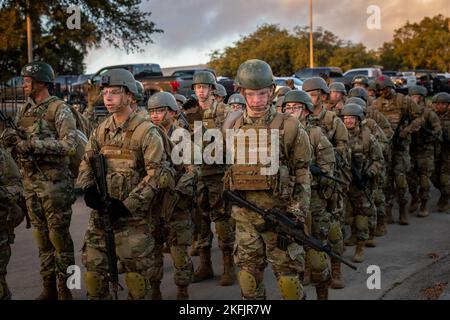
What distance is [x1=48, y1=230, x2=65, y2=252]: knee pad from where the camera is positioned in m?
6.56

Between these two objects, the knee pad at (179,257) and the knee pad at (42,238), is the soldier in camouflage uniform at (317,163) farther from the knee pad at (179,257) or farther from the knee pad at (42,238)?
the knee pad at (42,238)

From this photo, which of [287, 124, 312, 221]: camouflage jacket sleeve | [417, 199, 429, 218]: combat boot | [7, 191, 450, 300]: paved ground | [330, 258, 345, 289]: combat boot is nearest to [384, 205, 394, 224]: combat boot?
[7, 191, 450, 300]: paved ground

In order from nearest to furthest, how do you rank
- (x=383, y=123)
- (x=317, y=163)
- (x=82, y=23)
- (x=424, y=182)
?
(x=317, y=163), (x=383, y=123), (x=424, y=182), (x=82, y=23)

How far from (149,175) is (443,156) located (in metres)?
8.39

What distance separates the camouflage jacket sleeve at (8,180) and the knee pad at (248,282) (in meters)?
1.91

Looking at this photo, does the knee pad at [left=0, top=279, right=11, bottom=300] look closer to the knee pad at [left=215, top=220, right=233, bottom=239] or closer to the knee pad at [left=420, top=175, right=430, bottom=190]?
the knee pad at [left=215, top=220, right=233, bottom=239]

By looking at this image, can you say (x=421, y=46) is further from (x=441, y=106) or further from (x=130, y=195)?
(x=130, y=195)

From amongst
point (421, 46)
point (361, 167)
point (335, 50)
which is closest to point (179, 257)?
point (361, 167)

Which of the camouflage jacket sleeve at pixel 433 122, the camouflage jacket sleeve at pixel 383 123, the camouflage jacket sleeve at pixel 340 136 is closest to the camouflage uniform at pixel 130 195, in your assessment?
the camouflage jacket sleeve at pixel 340 136

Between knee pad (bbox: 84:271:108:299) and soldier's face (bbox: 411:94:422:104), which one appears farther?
soldier's face (bbox: 411:94:422:104)

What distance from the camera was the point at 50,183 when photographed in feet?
21.7

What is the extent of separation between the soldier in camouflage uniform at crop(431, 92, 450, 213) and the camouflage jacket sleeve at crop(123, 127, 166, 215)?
7.76 metres
